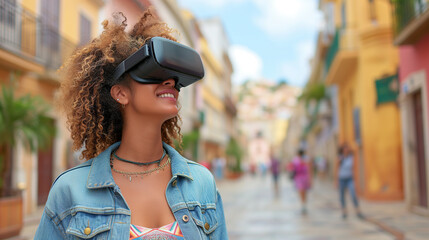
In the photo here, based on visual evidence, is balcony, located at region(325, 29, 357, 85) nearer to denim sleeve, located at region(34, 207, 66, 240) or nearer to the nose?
the nose

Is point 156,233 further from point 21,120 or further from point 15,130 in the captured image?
point 15,130

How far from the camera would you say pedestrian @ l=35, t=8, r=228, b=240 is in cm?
162

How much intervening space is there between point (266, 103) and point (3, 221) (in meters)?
156

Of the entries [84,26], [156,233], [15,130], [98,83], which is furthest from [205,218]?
[84,26]

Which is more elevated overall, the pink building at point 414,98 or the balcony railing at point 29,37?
the balcony railing at point 29,37

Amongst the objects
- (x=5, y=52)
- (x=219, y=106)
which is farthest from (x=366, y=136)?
(x=219, y=106)

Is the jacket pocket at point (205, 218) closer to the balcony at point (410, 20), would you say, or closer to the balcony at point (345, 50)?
the balcony at point (410, 20)

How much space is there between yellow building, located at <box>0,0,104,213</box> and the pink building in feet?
26.4

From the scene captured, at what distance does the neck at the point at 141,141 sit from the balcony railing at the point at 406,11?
9.11 metres

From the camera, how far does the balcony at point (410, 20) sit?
32.0 feet

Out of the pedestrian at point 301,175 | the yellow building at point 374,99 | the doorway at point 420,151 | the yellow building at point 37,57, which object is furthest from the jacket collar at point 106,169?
the yellow building at point 374,99

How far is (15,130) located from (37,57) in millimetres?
4089

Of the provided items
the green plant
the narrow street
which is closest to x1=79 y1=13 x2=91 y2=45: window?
the narrow street

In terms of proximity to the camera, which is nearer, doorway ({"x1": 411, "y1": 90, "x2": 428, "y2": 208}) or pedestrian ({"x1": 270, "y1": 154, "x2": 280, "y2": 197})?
doorway ({"x1": 411, "y1": 90, "x2": 428, "y2": 208})
